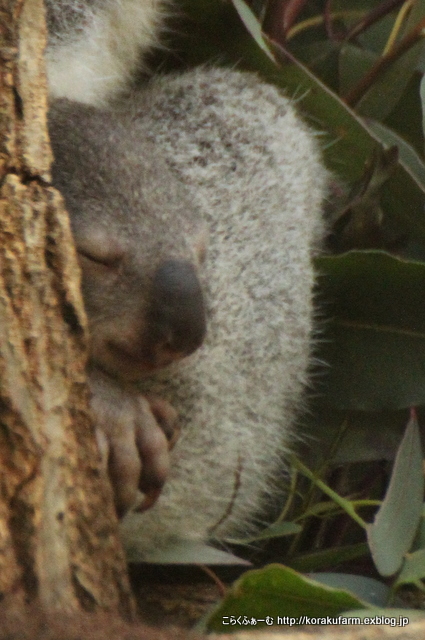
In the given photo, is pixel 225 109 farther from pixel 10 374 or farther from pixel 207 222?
pixel 10 374

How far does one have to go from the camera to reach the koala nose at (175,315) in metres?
1.22

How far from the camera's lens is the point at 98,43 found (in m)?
1.70

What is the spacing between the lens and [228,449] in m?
1.57

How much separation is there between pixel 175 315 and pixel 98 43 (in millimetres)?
716

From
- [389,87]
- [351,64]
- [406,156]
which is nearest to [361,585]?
[406,156]

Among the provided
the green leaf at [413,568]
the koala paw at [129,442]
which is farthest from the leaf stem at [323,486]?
the koala paw at [129,442]

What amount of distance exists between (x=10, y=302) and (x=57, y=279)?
73mm

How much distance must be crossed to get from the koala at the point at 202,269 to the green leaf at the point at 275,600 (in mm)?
207

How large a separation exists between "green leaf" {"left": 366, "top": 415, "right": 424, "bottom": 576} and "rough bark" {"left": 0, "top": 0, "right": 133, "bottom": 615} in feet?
1.56

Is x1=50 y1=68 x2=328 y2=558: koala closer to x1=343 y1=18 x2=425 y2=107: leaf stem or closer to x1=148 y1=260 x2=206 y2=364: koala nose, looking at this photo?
x1=148 y1=260 x2=206 y2=364: koala nose

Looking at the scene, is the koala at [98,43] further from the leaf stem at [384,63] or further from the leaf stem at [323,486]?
the leaf stem at [323,486]

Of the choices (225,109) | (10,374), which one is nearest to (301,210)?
(225,109)

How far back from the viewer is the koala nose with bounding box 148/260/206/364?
4.01ft

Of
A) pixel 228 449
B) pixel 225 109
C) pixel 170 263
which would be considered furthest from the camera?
pixel 225 109
